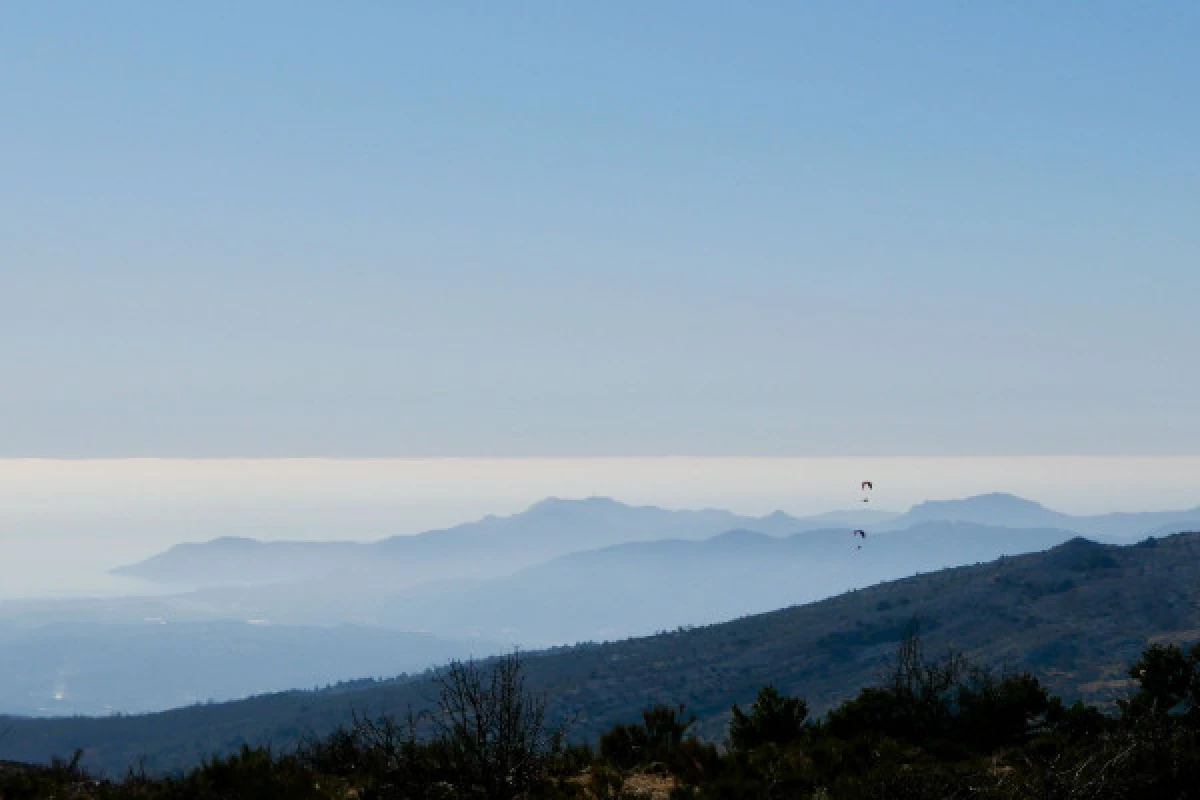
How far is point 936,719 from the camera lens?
25.6 m

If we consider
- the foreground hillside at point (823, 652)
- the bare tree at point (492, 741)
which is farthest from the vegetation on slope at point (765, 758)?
the foreground hillside at point (823, 652)

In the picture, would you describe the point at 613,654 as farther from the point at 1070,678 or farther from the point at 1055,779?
the point at 1055,779

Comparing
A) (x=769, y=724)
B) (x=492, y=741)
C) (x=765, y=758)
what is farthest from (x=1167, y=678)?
(x=492, y=741)

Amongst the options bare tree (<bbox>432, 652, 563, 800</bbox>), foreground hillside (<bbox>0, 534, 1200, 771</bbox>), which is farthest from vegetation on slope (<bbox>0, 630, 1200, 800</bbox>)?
foreground hillside (<bbox>0, 534, 1200, 771</bbox>)

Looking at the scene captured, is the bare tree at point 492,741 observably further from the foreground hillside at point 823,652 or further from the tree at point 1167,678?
the foreground hillside at point 823,652

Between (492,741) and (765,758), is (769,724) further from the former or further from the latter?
(492,741)

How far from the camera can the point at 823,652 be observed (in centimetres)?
14400

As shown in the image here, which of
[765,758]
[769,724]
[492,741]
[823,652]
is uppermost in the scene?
[492,741]

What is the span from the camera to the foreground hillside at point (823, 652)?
5010 inches

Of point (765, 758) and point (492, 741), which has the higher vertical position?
point (492, 741)

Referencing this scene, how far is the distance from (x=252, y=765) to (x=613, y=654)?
14296 centimetres

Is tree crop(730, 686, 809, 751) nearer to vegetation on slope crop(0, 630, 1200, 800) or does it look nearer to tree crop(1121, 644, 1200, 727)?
vegetation on slope crop(0, 630, 1200, 800)

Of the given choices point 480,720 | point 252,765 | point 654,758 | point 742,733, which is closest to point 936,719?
point 742,733

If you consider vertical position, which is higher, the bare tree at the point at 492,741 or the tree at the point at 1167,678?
the bare tree at the point at 492,741
